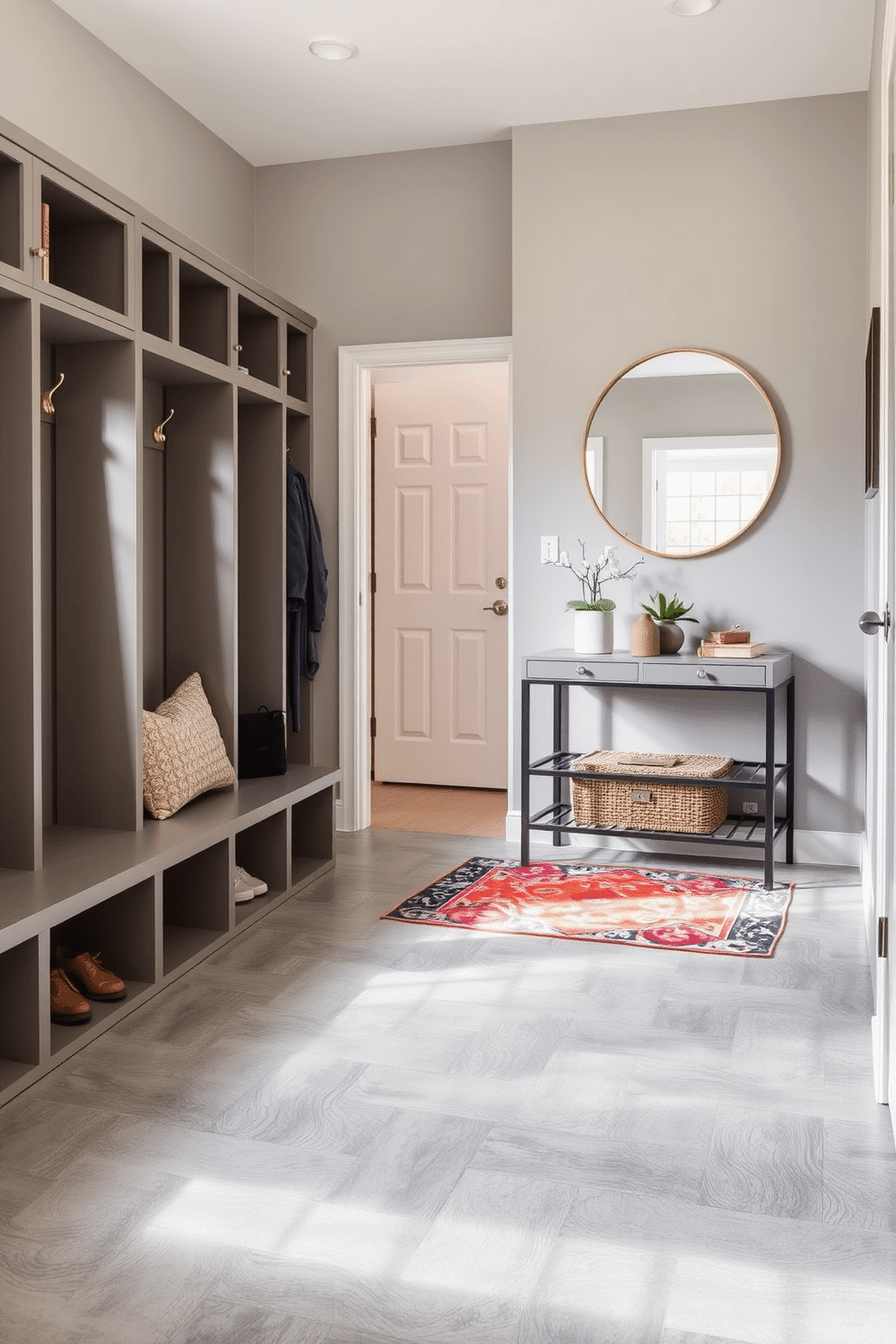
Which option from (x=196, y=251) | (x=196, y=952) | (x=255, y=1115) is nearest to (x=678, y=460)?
(x=196, y=251)

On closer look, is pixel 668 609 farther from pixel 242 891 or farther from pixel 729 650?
pixel 242 891

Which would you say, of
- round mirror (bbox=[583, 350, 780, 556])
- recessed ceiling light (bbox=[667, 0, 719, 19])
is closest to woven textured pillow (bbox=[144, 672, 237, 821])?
round mirror (bbox=[583, 350, 780, 556])

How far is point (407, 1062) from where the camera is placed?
92.4 inches

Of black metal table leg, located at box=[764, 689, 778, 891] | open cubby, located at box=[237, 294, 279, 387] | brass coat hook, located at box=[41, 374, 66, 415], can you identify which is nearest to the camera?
brass coat hook, located at box=[41, 374, 66, 415]

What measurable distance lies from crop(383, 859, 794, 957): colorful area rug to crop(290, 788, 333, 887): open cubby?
0.46 meters

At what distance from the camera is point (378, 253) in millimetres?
4520

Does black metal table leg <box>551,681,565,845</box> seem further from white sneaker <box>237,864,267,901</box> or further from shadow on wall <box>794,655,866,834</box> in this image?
white sneaker <box>237,864,267,901</box>

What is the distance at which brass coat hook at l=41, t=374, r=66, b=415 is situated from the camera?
294 cm

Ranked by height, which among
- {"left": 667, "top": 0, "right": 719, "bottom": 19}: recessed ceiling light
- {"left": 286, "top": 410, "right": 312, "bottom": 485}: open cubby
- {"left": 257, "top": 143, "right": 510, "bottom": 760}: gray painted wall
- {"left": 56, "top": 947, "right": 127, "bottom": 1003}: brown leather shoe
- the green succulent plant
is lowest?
{"left": 56, "top": 947, "right": 127, "bottom": 1003}: brown leather shoe

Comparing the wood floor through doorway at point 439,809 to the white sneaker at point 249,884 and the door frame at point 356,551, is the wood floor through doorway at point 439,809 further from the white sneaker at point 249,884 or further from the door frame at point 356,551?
the white sneaker at point 249,884

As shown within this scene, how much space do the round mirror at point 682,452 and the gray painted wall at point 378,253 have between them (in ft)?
2.13

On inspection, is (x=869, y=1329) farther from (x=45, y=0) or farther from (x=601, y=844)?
(x=45, y=0)

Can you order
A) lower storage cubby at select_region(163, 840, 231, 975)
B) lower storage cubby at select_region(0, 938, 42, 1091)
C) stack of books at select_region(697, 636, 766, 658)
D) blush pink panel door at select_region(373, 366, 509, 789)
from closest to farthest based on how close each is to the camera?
lower storage cubby at select_region(0, 938, 42, 1091) → lower storage cubby at select_region(163, 840, 231, 975) → stack of books at select_region(697, 636, 766, 658) → blush pink panel door at select_region(373, 366, 509, 789)

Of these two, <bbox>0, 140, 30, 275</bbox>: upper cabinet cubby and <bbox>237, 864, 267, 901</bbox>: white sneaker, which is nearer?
<bbox>0, 140, 30, 275</bbox>: upper cabinet cubby
